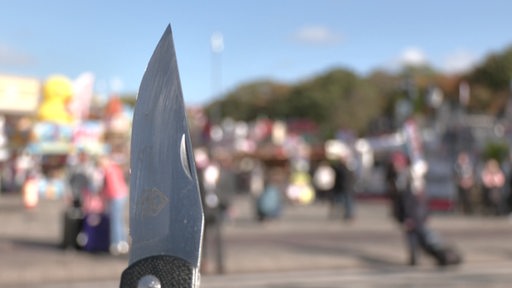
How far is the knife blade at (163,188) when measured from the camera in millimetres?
2369

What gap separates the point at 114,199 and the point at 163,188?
945cm

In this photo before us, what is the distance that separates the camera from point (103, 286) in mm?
9047

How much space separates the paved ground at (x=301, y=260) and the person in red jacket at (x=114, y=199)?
26cm

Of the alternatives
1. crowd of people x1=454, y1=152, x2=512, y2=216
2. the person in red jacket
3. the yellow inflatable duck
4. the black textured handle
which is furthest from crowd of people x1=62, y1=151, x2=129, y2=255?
the yellow inflatable duck

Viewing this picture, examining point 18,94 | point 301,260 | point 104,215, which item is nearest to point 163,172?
point 301,260

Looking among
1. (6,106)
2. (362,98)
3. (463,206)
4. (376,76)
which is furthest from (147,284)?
(376,76)

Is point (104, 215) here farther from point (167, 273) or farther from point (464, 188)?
point (464, 188)

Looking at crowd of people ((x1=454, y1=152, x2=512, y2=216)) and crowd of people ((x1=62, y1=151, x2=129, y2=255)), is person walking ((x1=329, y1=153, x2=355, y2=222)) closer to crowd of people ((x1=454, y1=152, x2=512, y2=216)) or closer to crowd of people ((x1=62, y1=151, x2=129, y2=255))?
crowd of people ((x1=454, y1=152, x2=512, y2=216))

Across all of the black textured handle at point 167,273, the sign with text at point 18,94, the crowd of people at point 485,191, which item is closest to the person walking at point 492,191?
the crowd of people at point 485,191

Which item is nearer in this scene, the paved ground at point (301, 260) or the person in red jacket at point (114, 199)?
the paved ground at point (301, 260)

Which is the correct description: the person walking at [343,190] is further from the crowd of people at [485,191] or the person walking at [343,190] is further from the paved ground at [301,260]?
the crowd of people at [485,191]

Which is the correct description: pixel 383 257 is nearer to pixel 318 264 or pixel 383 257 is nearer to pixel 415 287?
pixel 318 264

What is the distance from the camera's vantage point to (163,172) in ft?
8.22

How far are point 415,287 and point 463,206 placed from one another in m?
14.9
